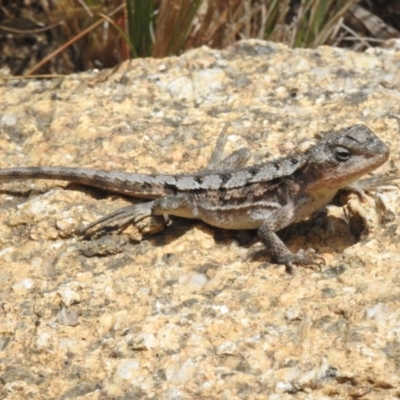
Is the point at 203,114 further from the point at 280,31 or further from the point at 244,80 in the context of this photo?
the point at 280,31

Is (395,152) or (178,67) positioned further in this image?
(178,67)

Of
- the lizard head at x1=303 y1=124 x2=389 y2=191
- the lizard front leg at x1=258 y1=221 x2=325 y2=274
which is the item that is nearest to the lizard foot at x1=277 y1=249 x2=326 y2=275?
the lizard front leg at x1=258 y1=221 x2=325 y2=274

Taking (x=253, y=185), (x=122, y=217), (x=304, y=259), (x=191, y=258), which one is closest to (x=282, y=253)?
(x=304, y=259)

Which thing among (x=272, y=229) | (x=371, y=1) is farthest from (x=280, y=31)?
(x=272, y=229)

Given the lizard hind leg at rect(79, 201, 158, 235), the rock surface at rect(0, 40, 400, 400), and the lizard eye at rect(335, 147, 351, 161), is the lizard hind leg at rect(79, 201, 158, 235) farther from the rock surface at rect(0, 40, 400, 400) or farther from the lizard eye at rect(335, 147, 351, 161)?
the lizard eye at rect(335, 147, 351, 161)

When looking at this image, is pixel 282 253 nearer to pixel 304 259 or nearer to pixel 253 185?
pixel 304 259
